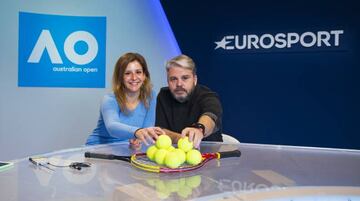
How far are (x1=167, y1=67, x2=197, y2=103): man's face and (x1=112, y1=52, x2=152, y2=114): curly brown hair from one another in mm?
199

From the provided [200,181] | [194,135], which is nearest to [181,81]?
[194,135]

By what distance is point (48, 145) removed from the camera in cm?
417

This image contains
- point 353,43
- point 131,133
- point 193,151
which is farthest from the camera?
point 353,43

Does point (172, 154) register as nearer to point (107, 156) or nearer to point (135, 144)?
point (107, 156)

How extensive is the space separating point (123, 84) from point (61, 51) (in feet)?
5.08

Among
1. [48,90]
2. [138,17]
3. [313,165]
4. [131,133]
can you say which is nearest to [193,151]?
[313,165]

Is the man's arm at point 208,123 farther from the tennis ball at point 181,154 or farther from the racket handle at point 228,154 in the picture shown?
the tennis ball at point 181,154

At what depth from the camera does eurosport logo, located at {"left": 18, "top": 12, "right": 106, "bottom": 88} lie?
3973 millimetres

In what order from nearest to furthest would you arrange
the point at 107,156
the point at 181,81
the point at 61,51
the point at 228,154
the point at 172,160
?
1. the point at 172,160
2. the point at 107,156
3. the point at 228,154
4. the point at 181,81
5. the point at 61,51

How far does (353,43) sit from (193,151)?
235 cm

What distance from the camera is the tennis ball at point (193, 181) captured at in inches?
54.4

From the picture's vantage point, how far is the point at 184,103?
2.90 metres

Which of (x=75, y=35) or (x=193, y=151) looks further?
(x=75, y=35)

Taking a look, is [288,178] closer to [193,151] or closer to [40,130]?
[193,151]
